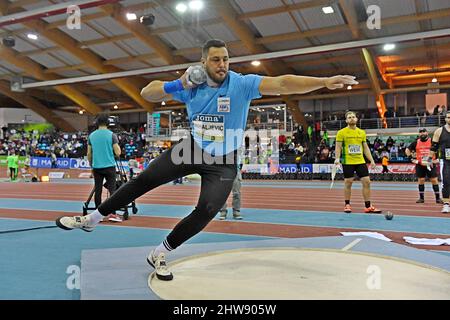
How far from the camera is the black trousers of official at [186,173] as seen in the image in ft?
10.1

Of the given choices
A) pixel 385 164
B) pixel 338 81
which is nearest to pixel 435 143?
pixel 338 81

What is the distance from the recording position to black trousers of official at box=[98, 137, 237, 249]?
309cm

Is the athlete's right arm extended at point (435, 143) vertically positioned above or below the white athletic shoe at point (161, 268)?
above

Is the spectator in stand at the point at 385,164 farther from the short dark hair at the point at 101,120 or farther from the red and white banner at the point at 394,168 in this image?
the short dark hair at the point at 101,120

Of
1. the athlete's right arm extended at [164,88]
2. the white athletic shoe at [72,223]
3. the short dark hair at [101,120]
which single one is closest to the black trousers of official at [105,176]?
the short dark hair at [101,120]

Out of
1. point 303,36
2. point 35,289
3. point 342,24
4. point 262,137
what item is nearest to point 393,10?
point 342,24

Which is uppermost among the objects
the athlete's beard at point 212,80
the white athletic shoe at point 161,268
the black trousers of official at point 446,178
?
the athlete's beard at point 212,80

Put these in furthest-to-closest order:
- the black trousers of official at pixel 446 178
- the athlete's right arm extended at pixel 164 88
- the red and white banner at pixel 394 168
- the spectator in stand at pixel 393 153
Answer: the spectator in stand at pixel 393 153 → the red and white banner at pixel 394 168 → the black trousers of official at pixel 446 178 → the athlete's right arm extended at pixel 164 88

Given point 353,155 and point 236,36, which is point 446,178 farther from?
point 236,36

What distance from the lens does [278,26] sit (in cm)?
2159

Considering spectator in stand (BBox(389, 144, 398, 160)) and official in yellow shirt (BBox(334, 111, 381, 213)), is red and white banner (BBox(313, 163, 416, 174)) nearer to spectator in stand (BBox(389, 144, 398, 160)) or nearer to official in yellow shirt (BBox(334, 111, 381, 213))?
spectator in stand (BBox(389, 144, 398, 160))

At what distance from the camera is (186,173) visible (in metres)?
3.21

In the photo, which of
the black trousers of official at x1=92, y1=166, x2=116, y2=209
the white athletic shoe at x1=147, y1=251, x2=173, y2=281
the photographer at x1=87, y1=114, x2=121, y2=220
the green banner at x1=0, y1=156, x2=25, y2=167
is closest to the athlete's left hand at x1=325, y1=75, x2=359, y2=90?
the white athletic shoe at x1=147, y1=251, x2=173, y2=281
